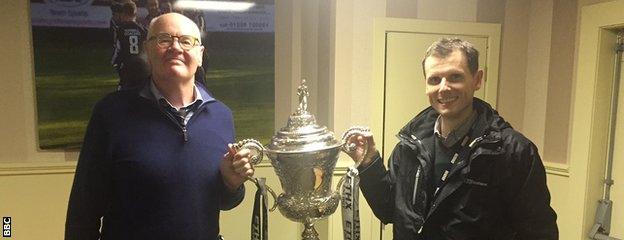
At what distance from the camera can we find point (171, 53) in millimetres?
1178

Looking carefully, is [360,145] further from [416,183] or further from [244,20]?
[244,20]

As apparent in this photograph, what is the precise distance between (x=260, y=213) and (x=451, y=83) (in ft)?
2.21

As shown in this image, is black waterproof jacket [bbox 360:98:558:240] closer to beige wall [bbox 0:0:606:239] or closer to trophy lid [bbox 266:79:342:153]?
trophy lid [bbox 266:79:342:153]

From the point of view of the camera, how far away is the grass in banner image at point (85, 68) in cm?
234

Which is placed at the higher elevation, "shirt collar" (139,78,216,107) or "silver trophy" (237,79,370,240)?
"shirt collar" (139,78,216,107)

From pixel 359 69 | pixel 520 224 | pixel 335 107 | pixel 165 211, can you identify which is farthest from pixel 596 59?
pixel 165 211

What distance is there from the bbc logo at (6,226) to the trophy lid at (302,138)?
73.3 inches

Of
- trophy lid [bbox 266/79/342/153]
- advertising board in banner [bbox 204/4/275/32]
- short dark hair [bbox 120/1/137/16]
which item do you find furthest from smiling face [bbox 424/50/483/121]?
short dark hair [bbox 120/1/137/16]

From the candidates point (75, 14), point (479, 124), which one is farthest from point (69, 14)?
point (479, 124)

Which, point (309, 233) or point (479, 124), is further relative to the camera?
point (309, 233)

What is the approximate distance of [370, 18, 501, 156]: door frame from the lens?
242 centimetres

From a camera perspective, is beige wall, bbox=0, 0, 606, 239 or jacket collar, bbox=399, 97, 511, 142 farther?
beige wall, bbox=0, 0, 606, 239

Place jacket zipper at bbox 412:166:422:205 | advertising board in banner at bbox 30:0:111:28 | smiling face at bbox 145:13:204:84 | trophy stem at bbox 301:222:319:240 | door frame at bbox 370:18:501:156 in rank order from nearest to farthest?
smiling face at bbox 145:13:204:84
jacket zipper at bbox 412:166:422:205
trophy stem at bbox 301:222:319:240
advertising board in banner at bbox 30:0:111:28
door frame at bbox 370:18:501:156

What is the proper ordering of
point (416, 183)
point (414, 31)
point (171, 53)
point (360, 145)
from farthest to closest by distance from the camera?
→ 1. point (414, 31)
2. point (360, 145)
3. point (416, 183)
4. point (171, 53)
